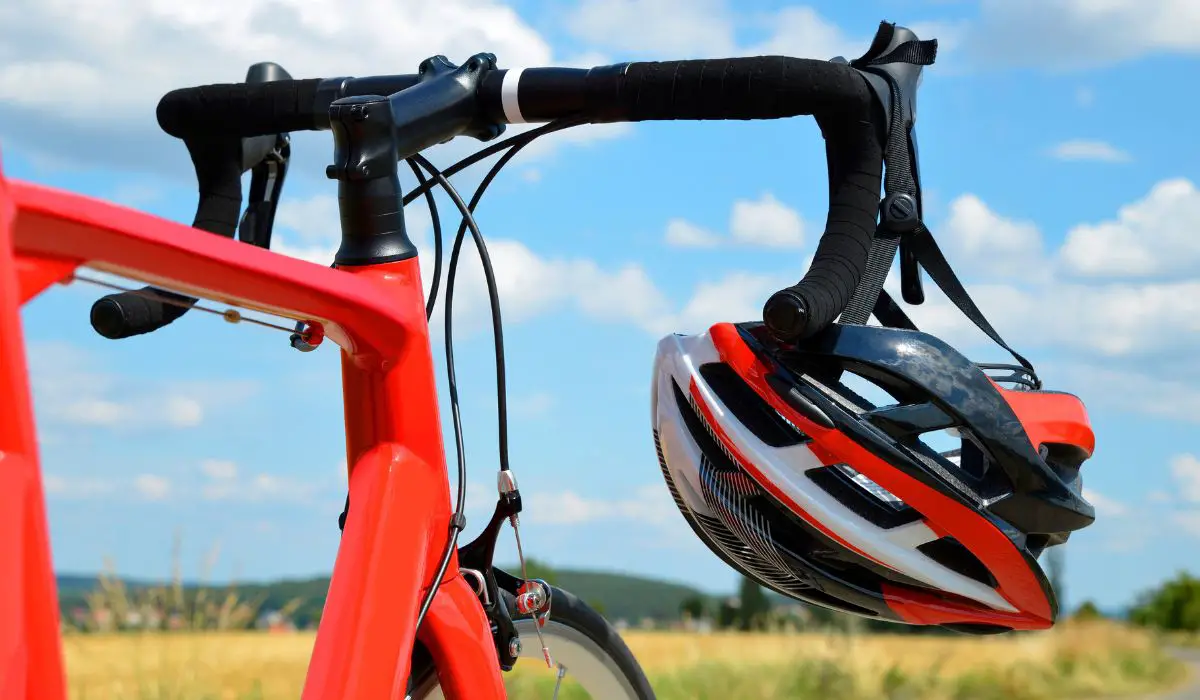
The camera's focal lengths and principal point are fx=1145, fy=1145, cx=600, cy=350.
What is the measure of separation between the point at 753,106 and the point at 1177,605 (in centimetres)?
1097

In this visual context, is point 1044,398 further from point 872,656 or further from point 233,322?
point 872,656

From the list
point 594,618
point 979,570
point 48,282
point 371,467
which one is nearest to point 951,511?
point 979,570

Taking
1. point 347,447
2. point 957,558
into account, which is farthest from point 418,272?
point 957,558

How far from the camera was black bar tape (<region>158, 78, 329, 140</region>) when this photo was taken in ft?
6.57

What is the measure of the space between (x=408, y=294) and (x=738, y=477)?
2.26 feet

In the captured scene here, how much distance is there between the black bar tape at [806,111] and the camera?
5.76 ft

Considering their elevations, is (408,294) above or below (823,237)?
below

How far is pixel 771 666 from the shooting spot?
486 cm

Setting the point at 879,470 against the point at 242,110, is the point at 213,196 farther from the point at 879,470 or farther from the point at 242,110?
Result: the point at 879,470

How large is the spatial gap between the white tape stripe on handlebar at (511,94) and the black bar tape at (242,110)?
13.7 inches

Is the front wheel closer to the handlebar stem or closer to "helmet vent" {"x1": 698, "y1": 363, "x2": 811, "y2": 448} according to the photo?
"helmet vent" {"x1": 698, "y1": 363, "x2": 811, "y2": 448}

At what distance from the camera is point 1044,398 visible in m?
2.08

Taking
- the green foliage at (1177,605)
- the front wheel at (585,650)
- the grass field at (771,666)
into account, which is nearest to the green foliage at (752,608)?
the grass field at (771,666)

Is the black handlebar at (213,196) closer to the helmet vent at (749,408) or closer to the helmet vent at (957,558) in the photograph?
the helmet vent at (749,408)
